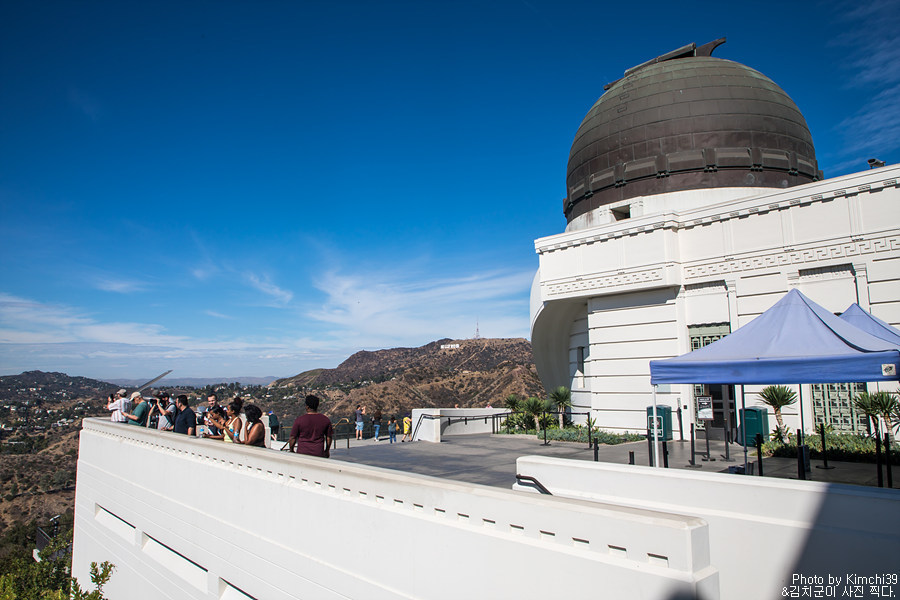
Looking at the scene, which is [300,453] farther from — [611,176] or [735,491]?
[611,176]

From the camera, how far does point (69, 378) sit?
327 feet

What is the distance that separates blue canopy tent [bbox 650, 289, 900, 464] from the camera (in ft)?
19.5

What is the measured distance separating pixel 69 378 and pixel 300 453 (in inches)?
4488

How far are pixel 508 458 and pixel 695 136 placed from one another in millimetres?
11089

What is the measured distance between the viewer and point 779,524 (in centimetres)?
453

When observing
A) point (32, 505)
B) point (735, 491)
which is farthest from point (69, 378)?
point (735, 491)

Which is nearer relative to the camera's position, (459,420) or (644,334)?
(644,334)

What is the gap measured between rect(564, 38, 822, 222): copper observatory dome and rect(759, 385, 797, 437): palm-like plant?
649cm

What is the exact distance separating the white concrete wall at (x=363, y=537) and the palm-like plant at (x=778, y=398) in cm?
936

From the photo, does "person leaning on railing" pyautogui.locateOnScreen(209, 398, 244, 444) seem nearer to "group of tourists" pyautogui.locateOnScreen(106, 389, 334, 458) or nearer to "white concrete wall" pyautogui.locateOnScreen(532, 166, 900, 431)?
"group of tourists" pyautogui.locateOnScreen(106, 389, 334, 458)

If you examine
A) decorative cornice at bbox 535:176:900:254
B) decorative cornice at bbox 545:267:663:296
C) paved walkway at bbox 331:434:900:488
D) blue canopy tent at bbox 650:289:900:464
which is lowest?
paved walkway at bbox 331:434:900:488

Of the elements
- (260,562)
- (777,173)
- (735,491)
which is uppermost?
(777,173)

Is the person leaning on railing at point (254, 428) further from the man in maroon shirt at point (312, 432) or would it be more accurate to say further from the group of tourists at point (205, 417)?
the man in maroon shirt at point (312, 432)

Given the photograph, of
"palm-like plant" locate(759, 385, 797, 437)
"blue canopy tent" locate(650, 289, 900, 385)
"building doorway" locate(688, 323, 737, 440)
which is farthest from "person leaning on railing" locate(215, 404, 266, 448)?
"building doorway" locate(688, 323, 737, 440)
